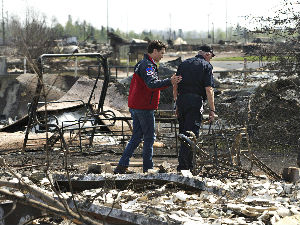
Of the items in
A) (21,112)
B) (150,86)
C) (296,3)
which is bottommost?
(21,112)

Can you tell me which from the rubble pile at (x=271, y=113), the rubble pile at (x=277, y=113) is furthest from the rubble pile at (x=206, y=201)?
the rubble pile at (x=277, y=113)

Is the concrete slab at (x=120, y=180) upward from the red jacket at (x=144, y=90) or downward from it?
downward

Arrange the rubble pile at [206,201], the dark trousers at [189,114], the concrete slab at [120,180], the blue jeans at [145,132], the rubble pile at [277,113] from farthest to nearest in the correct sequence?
the rubble pile at [277,113], the dark trousers at [189,114], the blue jeans at [145,132], the concrete slab at [120,180], the rubble pile at [206,201]

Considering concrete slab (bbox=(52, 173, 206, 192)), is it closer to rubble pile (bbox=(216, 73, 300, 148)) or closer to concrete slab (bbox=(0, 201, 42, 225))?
concrete slab (bbox=(0, 201, 42, 225))

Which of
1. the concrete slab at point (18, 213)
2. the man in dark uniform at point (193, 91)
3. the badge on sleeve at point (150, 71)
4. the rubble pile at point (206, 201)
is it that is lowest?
the concrete slab at point (18, 213)

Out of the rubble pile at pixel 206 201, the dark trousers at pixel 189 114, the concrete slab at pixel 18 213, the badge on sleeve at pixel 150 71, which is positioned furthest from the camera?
the dark trousers at pixel 189 114

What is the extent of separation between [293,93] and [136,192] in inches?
248

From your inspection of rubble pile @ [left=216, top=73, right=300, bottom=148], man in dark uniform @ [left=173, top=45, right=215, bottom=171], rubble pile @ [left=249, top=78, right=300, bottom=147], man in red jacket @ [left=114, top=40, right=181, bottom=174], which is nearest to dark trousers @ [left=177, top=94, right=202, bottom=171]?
man in dark uniform @ [left=173, top=45, right=215, bottom=171]

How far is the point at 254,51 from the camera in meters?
10.7

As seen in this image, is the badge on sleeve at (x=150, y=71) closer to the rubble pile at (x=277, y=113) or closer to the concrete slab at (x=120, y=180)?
the concrete slab at (x=120, y=180)

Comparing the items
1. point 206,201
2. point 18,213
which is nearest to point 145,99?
point 206,201

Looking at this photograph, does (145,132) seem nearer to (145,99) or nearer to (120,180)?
(145,99)

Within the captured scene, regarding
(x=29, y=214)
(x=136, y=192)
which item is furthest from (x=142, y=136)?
(x=29, y=214)

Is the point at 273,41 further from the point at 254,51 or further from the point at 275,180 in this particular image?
the point at 275,180
